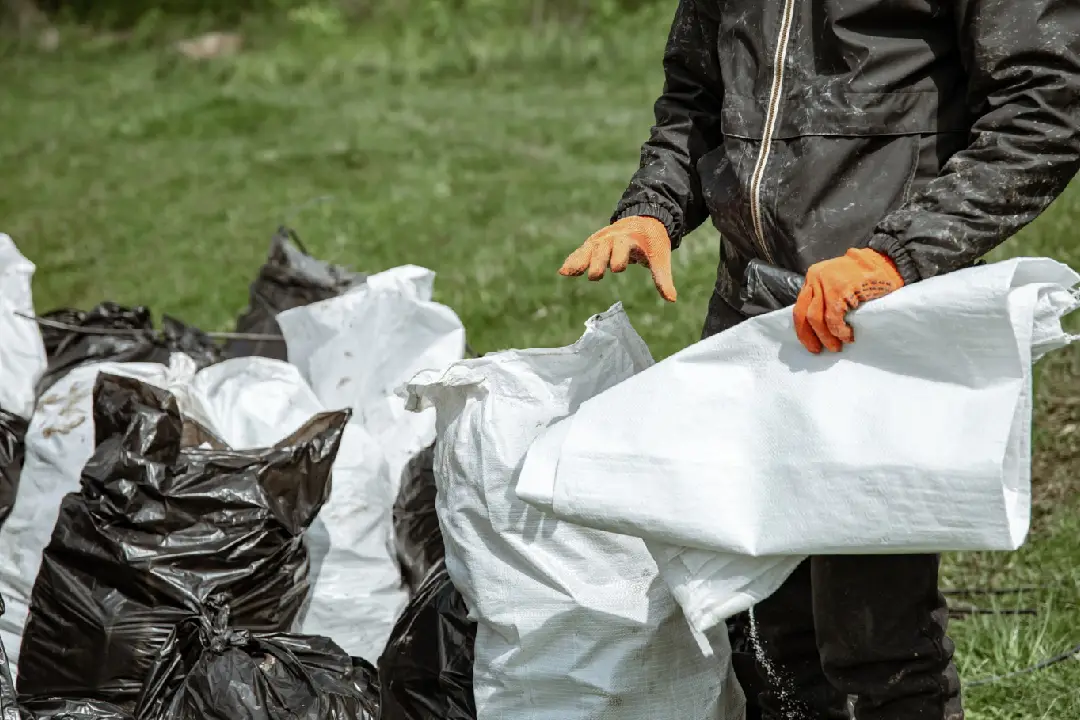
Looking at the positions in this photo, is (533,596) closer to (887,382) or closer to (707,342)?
(707,342)

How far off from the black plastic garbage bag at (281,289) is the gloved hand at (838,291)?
2.23 m

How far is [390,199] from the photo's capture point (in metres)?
6.73

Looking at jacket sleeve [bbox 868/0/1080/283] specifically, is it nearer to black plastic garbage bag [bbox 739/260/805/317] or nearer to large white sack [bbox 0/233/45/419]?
black plastic garbage bag [bbox 739/260/805/317]

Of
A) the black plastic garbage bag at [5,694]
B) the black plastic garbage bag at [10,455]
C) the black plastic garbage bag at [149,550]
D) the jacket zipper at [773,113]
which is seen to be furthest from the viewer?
the black plastic garbage bag at [10,455]

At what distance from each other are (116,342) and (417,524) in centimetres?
113

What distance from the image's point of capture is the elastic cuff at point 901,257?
190 centimetres

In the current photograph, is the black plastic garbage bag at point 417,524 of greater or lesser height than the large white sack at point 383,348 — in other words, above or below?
below

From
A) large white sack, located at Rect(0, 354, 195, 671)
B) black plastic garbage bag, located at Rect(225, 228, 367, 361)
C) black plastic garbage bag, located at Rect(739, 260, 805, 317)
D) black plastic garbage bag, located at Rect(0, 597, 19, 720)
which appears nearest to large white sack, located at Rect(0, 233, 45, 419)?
large white sack, located at Rect(0, 354, 195, 671)

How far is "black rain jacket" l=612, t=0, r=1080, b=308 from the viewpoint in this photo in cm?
188

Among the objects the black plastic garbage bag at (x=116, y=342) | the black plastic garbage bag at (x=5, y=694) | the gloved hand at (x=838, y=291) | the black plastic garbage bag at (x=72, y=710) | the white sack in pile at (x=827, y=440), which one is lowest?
the black plastic garbage bag at (x=72, y=710)

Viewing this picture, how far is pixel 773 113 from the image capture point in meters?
2.13

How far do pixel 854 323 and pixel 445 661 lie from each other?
112cm

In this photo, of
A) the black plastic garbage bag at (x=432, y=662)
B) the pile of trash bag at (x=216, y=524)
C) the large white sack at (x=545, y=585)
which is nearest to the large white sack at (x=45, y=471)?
the pile of trash bag at (x=216, y=524)

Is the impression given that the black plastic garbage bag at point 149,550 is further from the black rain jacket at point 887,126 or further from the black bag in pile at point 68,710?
the black rain jacket at point 887,126
